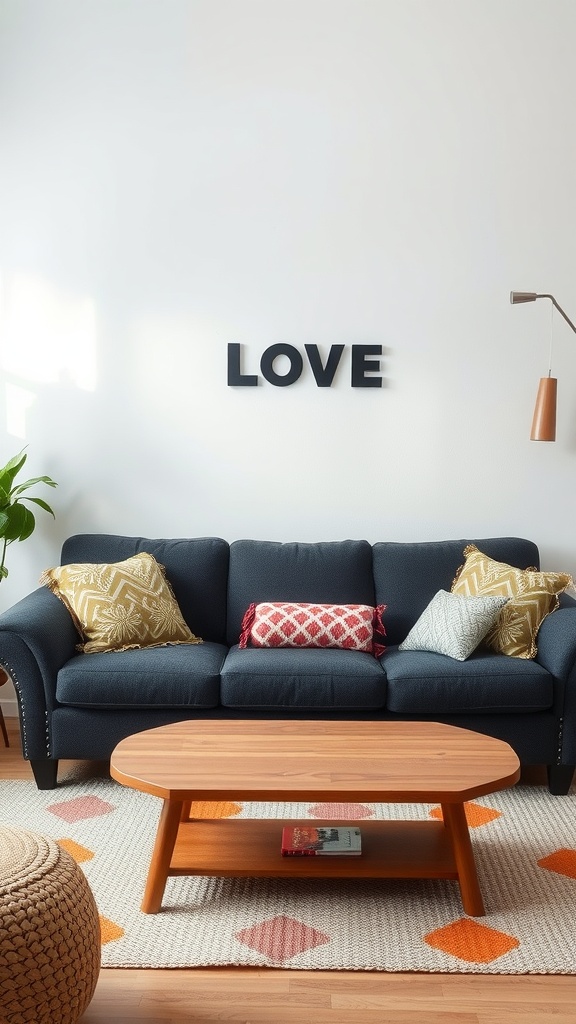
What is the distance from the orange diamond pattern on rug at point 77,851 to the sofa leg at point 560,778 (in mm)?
1577

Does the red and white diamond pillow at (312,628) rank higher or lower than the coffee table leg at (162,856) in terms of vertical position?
higher

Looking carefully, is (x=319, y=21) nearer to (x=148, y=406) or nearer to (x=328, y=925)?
(x=148, y=406)

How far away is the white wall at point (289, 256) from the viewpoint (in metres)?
3.97

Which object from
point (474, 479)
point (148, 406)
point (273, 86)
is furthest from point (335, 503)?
point (273, 86)

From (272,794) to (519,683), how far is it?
1236 millimetres

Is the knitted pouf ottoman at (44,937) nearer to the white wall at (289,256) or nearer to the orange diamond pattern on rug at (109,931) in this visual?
the orange diamond pattern on rug at (109,931)

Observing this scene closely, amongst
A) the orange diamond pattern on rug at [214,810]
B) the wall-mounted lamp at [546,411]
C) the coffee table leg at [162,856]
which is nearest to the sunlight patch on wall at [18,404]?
the orange diamond pattern on rug at [214,810]

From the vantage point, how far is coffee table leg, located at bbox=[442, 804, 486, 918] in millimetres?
2385

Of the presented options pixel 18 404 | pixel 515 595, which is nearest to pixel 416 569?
pixel 515 595

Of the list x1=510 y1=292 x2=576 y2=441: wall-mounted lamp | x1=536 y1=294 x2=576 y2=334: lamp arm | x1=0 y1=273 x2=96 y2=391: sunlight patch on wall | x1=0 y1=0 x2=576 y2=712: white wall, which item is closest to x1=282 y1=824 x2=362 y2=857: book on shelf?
x1=0 y1=0 x2=576 y2=712: white wall

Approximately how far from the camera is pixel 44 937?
5.73 ft

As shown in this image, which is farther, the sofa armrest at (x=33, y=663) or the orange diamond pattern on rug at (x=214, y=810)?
the sofa armrest at (x=33, y=663)

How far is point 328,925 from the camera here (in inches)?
92.2

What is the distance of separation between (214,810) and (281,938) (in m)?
0.85
